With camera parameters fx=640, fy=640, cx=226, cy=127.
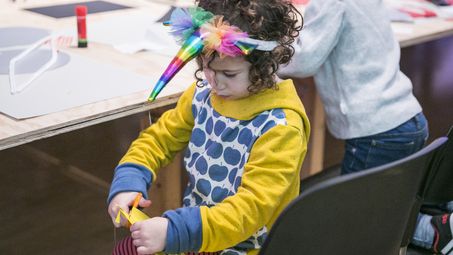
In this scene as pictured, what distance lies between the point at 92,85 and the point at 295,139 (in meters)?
0.54

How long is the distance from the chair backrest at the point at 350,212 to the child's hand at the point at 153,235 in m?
0.23

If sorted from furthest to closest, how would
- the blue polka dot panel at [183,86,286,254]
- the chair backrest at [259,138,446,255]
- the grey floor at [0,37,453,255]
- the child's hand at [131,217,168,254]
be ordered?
the grey floor at [0,37,453,255] → the blue polka dot panel at [183,86,286,254] → the child's hand at [131,217,168,254] → the chair backrest at [259,138,446,255]

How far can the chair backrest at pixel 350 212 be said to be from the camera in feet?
2.68

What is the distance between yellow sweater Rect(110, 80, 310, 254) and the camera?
3.45 ft

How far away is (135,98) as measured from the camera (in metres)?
1.37

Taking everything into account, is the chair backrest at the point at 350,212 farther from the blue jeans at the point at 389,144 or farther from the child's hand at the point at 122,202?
the blue jeans at the point at 389,144

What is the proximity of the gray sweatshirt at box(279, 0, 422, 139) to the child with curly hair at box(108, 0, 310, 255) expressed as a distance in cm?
40

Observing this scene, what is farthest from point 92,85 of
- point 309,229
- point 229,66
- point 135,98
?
point 309,229

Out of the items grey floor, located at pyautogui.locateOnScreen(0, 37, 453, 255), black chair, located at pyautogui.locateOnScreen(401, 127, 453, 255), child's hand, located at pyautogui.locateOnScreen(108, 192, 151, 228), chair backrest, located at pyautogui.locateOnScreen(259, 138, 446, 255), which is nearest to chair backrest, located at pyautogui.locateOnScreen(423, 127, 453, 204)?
black chair, located at pyautogui.locateOnScreen(401, 127, 453, 255)

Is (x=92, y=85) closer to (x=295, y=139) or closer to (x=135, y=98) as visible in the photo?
(x=135, y=98)

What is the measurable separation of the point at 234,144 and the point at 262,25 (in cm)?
23

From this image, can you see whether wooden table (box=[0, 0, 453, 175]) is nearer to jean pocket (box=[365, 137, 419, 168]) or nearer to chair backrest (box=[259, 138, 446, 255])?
jean pocket (box=[365, 137, 419, 168])

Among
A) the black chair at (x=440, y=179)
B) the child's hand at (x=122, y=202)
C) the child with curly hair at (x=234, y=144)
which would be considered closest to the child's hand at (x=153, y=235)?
the child with curly hair at (x=234, y=144)

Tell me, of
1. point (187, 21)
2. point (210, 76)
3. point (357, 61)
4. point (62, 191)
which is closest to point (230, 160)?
point (210, 76)
